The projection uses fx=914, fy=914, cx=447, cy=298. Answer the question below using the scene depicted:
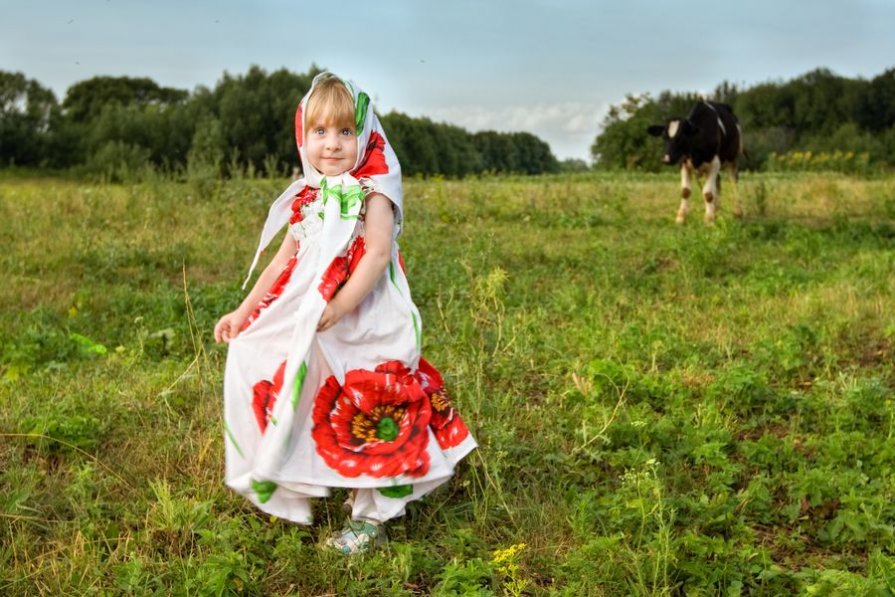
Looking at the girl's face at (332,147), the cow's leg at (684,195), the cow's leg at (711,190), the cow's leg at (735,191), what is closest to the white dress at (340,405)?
the girl's face at (332,147)

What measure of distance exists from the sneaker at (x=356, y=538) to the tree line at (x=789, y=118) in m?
40.3

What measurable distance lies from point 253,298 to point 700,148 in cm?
976

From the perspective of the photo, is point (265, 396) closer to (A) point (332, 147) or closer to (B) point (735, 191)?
(A) point (332, 147)

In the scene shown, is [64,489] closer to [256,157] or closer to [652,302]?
[652,302]

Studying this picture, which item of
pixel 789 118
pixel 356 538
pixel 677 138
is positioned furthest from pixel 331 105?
pixel 789 118

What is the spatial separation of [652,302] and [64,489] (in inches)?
179

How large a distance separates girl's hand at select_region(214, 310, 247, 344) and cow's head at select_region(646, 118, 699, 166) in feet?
30.7

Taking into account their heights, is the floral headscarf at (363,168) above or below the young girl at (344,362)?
above

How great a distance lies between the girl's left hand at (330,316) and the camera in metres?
2.87

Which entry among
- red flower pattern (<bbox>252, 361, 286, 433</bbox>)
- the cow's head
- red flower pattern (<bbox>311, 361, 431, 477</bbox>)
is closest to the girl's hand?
red flower pattern (<bbox>252, 361, 286, 433</bbox>)

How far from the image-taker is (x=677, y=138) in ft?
38.3

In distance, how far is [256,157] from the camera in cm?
3747

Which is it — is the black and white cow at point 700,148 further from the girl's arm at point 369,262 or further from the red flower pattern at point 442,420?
the girl's arm at point 369,262

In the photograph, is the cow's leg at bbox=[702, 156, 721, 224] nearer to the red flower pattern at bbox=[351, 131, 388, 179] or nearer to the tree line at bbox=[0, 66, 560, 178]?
the red flower pattern at bbox=[351, 131, 388, 179]
